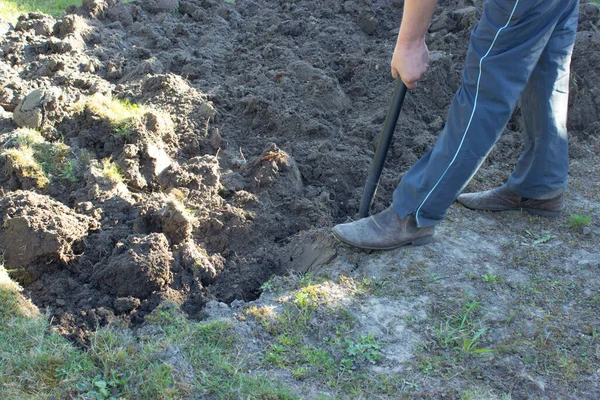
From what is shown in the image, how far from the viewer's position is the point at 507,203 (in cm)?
364

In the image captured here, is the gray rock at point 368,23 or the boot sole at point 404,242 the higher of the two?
the gray rock at point 368,23

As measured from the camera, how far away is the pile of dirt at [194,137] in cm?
297

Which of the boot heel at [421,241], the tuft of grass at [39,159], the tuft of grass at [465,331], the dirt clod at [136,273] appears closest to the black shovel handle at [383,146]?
the boot heel at [421,241]

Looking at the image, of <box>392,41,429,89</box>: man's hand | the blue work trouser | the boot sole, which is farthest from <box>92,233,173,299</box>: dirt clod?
<box>392,41,429,89</box>: man's hand

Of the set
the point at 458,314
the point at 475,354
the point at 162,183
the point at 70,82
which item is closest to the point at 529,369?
the point at 475,354

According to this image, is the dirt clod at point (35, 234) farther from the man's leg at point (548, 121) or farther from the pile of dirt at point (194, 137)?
the man's leg at point (548, 121)

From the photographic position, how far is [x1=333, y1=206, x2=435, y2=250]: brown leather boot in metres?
3.13

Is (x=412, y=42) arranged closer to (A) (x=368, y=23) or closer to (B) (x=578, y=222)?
(B) (x=578, y=222)

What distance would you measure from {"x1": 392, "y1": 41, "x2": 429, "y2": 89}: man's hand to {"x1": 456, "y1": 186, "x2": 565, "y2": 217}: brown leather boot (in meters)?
1.10

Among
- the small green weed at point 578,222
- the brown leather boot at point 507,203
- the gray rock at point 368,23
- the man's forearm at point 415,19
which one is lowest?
the small green weed at point 578,222

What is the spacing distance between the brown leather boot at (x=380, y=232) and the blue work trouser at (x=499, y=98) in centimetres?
7

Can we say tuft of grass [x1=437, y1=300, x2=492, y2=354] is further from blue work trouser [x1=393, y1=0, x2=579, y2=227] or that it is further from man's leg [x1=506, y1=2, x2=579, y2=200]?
man's leg [x1=506, y1=2, x2=579, y2=200]

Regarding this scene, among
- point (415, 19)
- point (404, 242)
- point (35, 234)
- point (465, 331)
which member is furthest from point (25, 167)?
point (465, 331)

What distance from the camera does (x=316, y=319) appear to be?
2.69 m
